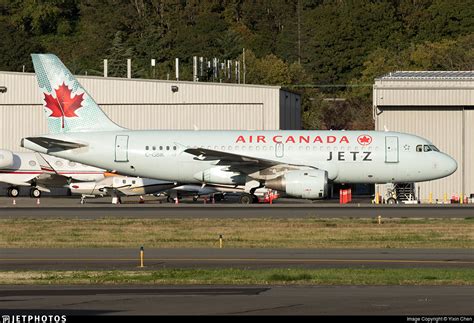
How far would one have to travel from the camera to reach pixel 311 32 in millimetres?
145875

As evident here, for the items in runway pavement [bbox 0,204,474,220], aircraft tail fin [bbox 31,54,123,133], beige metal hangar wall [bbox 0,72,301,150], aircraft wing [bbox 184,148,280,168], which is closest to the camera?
runway pavement [bbox 0,204,474,220]

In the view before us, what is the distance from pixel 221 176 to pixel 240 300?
34684mm

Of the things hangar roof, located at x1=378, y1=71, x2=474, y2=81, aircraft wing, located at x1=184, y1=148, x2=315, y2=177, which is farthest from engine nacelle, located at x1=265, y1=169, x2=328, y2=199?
hangar roof, located at x1=378, y1=71, x2=474, y2=81

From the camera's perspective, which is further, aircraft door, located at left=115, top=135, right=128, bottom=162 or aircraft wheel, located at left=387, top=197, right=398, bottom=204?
aircraft wheel, located at left=387, top=197, right=398, bottom=204

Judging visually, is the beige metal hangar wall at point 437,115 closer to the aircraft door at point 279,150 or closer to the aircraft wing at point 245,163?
the aircraft door at point 279,150

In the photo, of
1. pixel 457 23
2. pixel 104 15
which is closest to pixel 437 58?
pixel 457 23

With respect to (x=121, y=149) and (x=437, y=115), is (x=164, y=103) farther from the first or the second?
(x=437, y=115)

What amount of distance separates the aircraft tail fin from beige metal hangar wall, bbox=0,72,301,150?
11.7 metres

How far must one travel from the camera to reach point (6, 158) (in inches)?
2653

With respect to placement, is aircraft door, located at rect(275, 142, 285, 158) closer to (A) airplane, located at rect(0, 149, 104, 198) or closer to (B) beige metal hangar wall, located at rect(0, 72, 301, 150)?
(B) beige metal hangar wall, located at rect(0, 72, 301, 150)

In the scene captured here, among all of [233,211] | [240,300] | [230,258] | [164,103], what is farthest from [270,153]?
[240,300]

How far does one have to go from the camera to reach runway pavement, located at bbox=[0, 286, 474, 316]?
20656 mm

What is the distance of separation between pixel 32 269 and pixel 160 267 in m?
3.04

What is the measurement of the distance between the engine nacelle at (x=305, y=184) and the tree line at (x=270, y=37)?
210 feet
